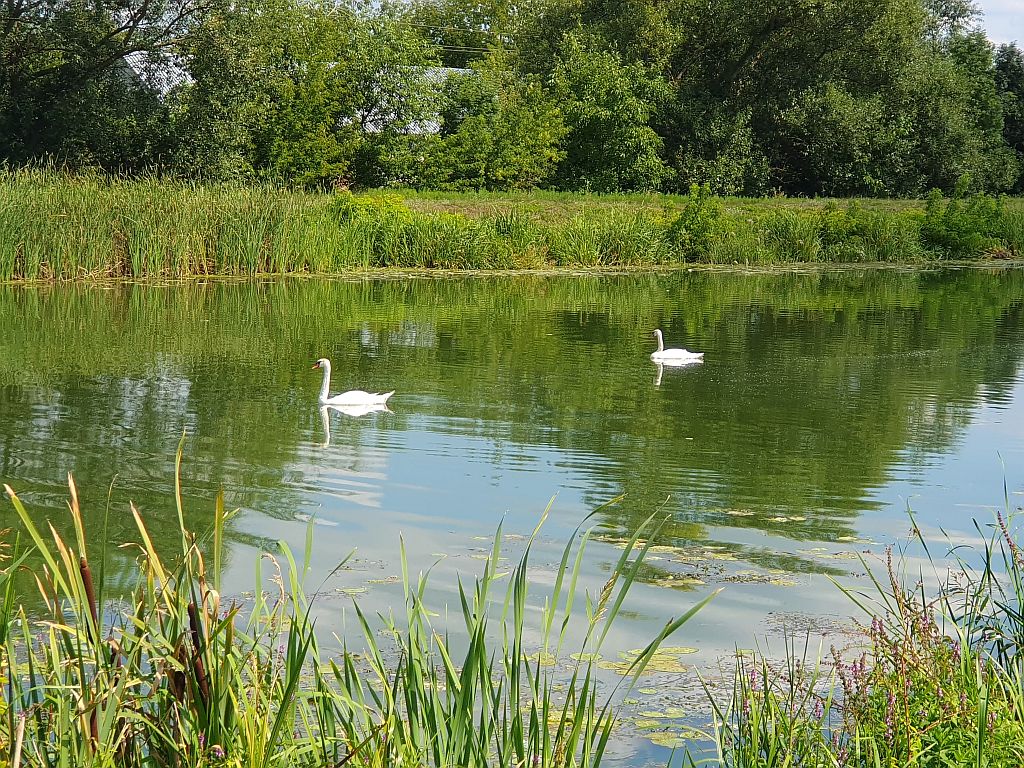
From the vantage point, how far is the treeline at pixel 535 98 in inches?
1148

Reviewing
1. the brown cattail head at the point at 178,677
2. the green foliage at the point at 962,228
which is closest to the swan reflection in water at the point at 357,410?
the brown cattail head at the point at 178,677

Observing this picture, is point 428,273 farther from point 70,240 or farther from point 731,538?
point 731,538

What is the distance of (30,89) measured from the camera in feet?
97.8

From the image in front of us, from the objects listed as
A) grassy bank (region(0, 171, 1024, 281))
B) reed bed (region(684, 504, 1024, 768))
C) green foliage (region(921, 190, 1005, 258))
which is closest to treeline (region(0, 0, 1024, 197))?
green foliage (region(921, 190, 1005, 258))

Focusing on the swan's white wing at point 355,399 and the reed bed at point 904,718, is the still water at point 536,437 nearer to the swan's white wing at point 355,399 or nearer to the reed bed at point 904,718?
the swan's white wing at point 355,399

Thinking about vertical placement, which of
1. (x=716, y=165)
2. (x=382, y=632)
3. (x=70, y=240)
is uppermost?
(x=716, y=165)

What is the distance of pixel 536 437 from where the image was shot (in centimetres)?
920

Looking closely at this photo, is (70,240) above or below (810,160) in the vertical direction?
below

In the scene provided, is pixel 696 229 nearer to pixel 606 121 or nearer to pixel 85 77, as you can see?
pixel 606 121

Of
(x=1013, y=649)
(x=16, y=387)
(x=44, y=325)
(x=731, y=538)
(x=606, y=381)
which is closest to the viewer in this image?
(x=1013, y=649)

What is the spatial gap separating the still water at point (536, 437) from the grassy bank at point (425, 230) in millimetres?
2656

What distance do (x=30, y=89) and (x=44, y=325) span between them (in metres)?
16.9

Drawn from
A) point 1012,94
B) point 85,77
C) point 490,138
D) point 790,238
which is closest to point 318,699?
point 790,238

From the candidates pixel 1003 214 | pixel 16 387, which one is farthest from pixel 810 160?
pixel 16 387
